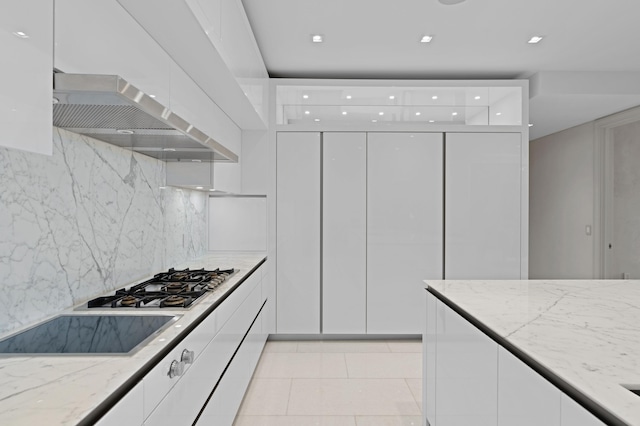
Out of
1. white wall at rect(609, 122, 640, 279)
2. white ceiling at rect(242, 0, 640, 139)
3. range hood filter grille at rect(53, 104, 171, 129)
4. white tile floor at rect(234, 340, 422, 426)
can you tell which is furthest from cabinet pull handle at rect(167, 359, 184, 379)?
white wall at rect(609, 122, 640, 279)

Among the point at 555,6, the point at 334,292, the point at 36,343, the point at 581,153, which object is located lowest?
the point at 334,292

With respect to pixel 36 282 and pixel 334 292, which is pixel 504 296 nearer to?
pixel 36 282

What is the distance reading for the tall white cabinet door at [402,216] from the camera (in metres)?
4.09

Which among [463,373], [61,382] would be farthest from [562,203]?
[61,382]

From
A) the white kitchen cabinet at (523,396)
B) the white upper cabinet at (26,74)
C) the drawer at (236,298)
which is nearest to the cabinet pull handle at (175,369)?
the drawer at (236,298)

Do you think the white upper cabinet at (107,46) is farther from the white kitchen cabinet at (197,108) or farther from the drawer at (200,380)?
the drawer at (200,380)

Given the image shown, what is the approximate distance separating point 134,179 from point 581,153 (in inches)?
214

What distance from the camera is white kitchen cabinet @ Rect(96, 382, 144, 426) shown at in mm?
909

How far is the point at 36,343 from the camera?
1349 millimetres

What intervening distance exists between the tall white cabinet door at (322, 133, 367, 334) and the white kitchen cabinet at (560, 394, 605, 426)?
314 cm

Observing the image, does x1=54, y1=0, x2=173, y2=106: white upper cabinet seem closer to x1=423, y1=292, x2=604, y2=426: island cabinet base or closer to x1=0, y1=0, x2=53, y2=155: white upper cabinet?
x1=0, y1=0, x2=53, y2=155: white upper cabinet

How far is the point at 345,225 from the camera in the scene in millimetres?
4098

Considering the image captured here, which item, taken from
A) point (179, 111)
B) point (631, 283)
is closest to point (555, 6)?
point (631, 283)

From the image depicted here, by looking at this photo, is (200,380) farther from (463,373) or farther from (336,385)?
(336,385)
